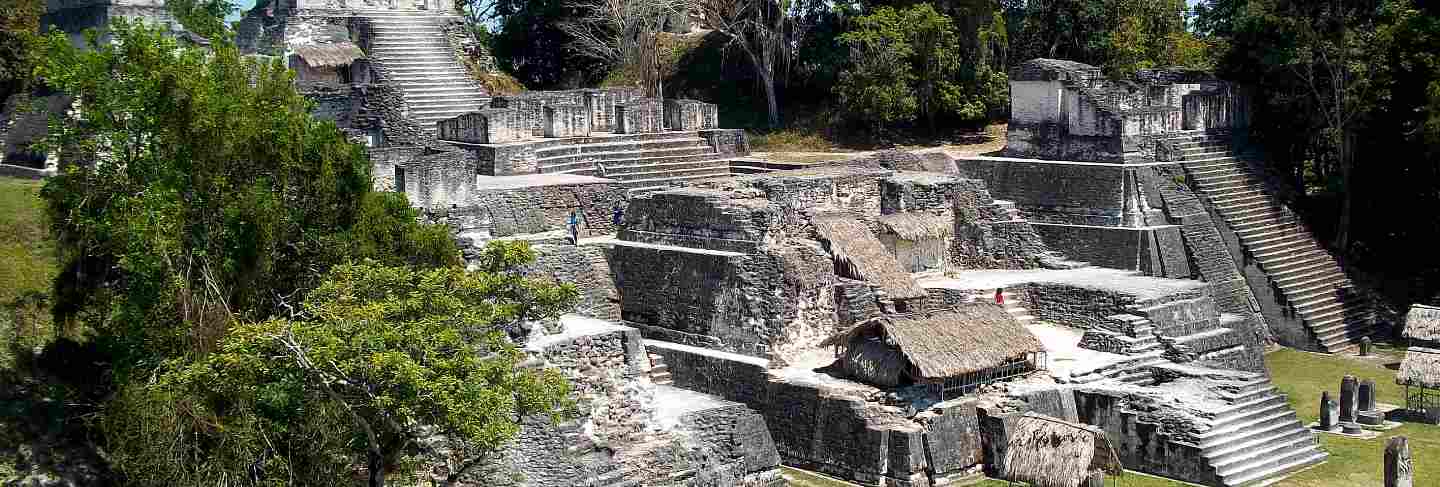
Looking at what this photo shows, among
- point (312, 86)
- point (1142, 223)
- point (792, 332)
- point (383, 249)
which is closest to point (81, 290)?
point (383, 249)

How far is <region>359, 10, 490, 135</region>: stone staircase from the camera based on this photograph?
29250 mm

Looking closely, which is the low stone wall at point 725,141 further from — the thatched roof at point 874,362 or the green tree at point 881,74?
the thatched roof at point 874,362

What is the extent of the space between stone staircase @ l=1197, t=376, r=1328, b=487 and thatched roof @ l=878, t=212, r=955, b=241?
5.70 metres

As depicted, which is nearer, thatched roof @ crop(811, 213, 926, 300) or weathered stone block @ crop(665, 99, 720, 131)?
thatched roof @ crop(811, 213, 926, 300)

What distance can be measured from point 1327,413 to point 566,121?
12.8m

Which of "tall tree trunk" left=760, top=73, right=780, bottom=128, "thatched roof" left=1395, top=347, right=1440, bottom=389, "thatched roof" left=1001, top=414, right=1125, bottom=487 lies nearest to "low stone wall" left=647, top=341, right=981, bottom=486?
"thatched roof" left=1001, top=414, right=1125, bottom=487

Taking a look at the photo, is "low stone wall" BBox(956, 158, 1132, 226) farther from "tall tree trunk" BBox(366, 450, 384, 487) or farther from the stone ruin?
"tall tree trunk" BBox(366, 450, 384, 487)

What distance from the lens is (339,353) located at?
14.1m

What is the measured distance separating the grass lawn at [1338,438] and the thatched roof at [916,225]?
5.27 meters

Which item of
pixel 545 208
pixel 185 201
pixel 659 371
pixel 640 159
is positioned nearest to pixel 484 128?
pixel 640 159

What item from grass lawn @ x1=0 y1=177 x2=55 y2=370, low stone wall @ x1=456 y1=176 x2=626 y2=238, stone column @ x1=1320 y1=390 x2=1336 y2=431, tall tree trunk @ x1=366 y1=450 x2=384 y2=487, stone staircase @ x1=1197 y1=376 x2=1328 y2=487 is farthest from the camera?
low stone wall @ x1=456 y1=176 x2=626 y2=238

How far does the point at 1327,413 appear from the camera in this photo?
2114 cm

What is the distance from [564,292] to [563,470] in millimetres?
1751

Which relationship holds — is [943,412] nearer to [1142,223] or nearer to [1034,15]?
[1142,223]
